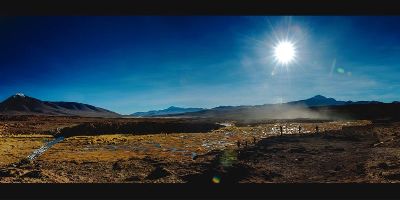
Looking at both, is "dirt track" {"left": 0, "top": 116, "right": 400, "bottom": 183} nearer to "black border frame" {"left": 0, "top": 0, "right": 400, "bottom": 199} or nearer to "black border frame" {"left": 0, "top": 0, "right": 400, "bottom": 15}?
"black border frame" {"left": 0, "top": 0, "right": 400, "bottom": 199}

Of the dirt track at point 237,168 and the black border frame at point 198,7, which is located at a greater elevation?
the black border frame at point 198,7

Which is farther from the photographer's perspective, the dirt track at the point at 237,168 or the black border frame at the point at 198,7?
the dirt track at the point at 237,168

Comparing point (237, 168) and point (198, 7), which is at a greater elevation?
point (198, 7)
